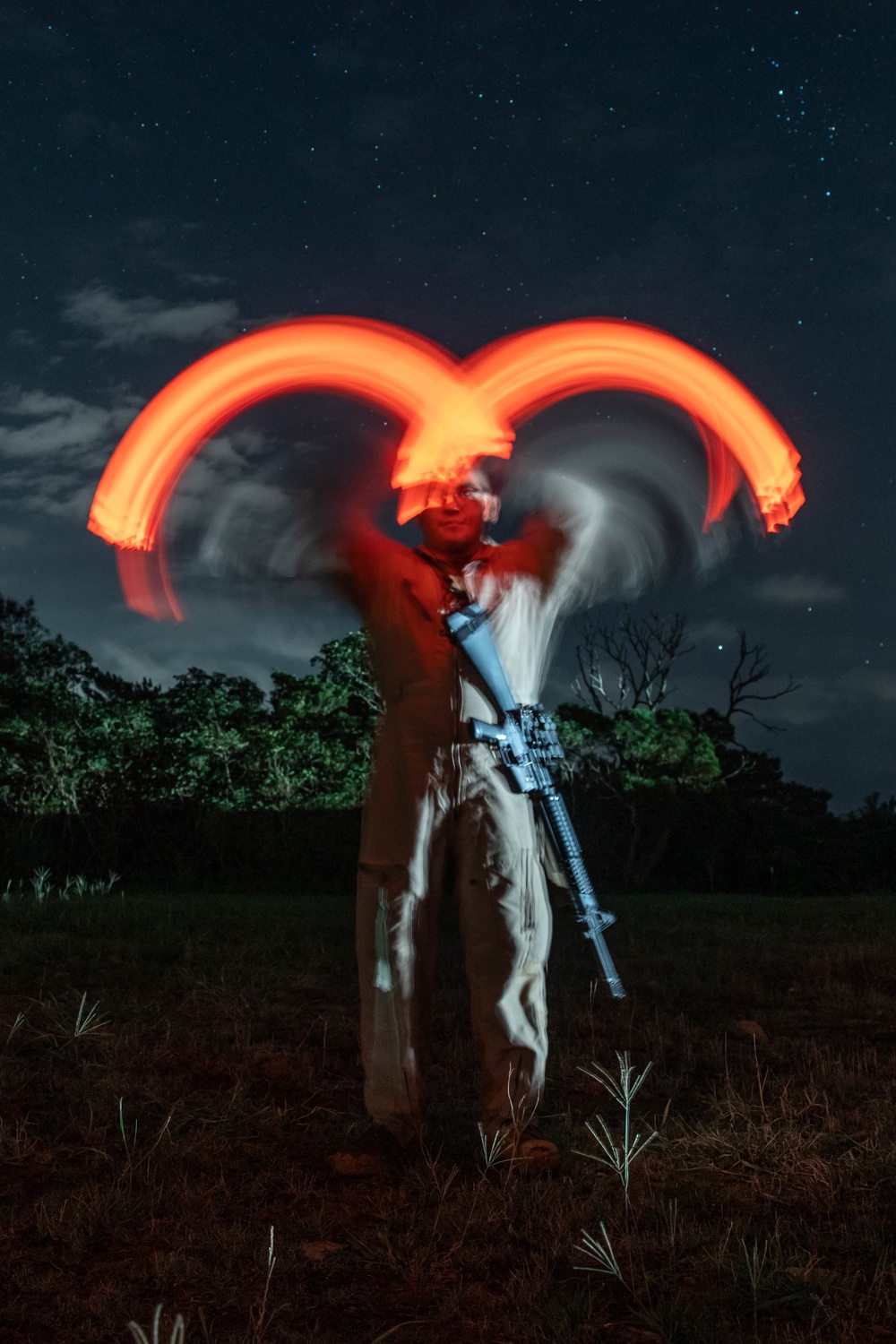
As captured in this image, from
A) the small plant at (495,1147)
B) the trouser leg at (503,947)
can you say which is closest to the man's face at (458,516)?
the trouser leg at (503,947)

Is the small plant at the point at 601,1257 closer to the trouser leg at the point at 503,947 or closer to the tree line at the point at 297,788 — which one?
the trouser leg at the point at 503,947

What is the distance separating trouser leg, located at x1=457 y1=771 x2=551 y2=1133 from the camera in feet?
12.5

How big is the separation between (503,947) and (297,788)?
22062mm

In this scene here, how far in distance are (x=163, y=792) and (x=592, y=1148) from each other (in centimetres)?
2334

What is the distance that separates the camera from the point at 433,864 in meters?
3.92

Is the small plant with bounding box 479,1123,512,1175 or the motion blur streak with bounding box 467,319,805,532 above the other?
the motion blur streak with bounding box 467,319,805,532

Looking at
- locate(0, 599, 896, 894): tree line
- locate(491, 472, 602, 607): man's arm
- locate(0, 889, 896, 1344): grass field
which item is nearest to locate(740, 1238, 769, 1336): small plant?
locate(0, 889, 896, 1344): grass field

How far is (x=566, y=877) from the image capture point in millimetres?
4168

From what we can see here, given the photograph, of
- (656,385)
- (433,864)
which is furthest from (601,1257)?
(656,385)

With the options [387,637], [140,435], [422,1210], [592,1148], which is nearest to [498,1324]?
[422,1210]

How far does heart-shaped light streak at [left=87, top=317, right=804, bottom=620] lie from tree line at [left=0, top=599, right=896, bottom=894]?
702 inches

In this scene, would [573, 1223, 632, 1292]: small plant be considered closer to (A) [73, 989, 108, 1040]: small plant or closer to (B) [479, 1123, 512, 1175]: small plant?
(B) [479, 1123, 512, 1175]: small plant

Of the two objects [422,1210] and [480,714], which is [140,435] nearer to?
[480,714]

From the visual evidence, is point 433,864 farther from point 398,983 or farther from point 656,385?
point 656,385
